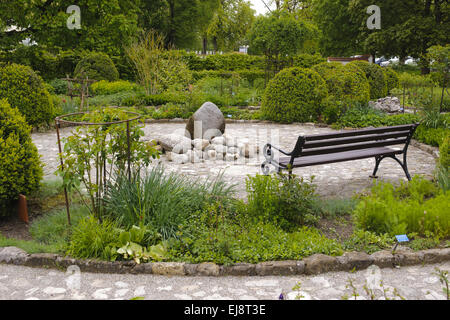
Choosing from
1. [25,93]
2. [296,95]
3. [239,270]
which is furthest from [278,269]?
[25,93]

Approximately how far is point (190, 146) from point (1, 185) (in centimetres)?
396

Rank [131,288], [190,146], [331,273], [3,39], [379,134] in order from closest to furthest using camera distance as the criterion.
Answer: [131,288] < [331,273] < [379,134] < [190,146] < [3,39]

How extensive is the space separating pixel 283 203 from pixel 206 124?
445 cm

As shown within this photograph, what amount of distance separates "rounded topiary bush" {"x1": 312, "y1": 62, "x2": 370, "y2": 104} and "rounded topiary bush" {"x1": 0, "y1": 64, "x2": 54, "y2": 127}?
7826 millimetres

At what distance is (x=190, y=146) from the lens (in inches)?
306

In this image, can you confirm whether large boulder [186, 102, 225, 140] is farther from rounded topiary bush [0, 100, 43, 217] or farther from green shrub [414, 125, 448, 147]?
green shrub [414, 125, 448, 147]

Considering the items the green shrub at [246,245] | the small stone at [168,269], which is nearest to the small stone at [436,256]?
the green shrub at [246,245]

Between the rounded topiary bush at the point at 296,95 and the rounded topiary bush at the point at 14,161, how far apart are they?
7.88 metres

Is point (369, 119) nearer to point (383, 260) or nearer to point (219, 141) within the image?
point (219, 141)

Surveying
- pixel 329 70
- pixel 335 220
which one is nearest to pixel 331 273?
pixel 335 220

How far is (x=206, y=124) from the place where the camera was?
8508 millimetres

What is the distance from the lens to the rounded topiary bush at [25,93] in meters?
9.58

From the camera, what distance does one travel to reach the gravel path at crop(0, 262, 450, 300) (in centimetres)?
310

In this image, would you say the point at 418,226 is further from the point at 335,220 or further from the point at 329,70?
the point at 329,70
